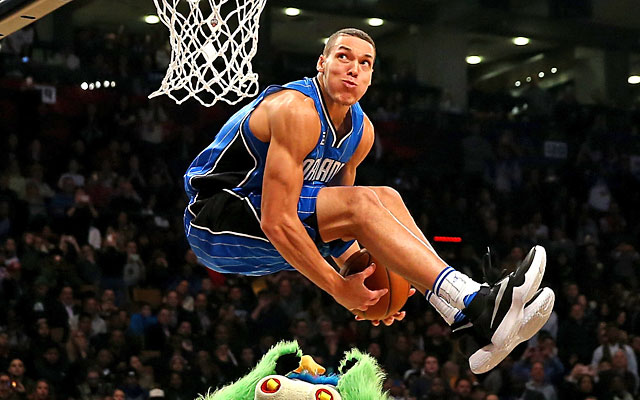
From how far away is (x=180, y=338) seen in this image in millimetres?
10219

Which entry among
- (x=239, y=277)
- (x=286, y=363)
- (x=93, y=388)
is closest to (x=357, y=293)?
(x=286, y=363)

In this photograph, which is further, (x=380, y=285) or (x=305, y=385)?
(x=305, y=385)

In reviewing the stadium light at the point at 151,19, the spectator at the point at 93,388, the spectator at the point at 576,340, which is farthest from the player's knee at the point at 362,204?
the stadium light at the point at 151,19

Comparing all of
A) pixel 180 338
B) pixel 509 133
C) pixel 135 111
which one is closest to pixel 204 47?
pixel 180 338

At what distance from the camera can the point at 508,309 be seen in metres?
3.94

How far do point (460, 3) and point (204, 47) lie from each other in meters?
11.6

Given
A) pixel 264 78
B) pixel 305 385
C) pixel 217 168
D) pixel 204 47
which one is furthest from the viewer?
pixel 264 78

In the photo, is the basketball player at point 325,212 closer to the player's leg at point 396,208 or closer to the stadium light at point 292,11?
the player's leg at point 396,208

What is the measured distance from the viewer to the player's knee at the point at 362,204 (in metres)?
4.18

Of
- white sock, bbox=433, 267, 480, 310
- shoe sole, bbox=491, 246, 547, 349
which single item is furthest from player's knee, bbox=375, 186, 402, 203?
shoe sole, bbox=491, 246, 547, 349

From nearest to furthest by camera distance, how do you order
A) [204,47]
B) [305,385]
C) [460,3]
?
[204,47], [305,385], [460,3]

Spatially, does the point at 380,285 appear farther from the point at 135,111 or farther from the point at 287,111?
the point at 135,111

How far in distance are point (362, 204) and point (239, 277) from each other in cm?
745

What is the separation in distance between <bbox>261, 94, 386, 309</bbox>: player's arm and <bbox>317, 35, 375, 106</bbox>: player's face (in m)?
0.19
